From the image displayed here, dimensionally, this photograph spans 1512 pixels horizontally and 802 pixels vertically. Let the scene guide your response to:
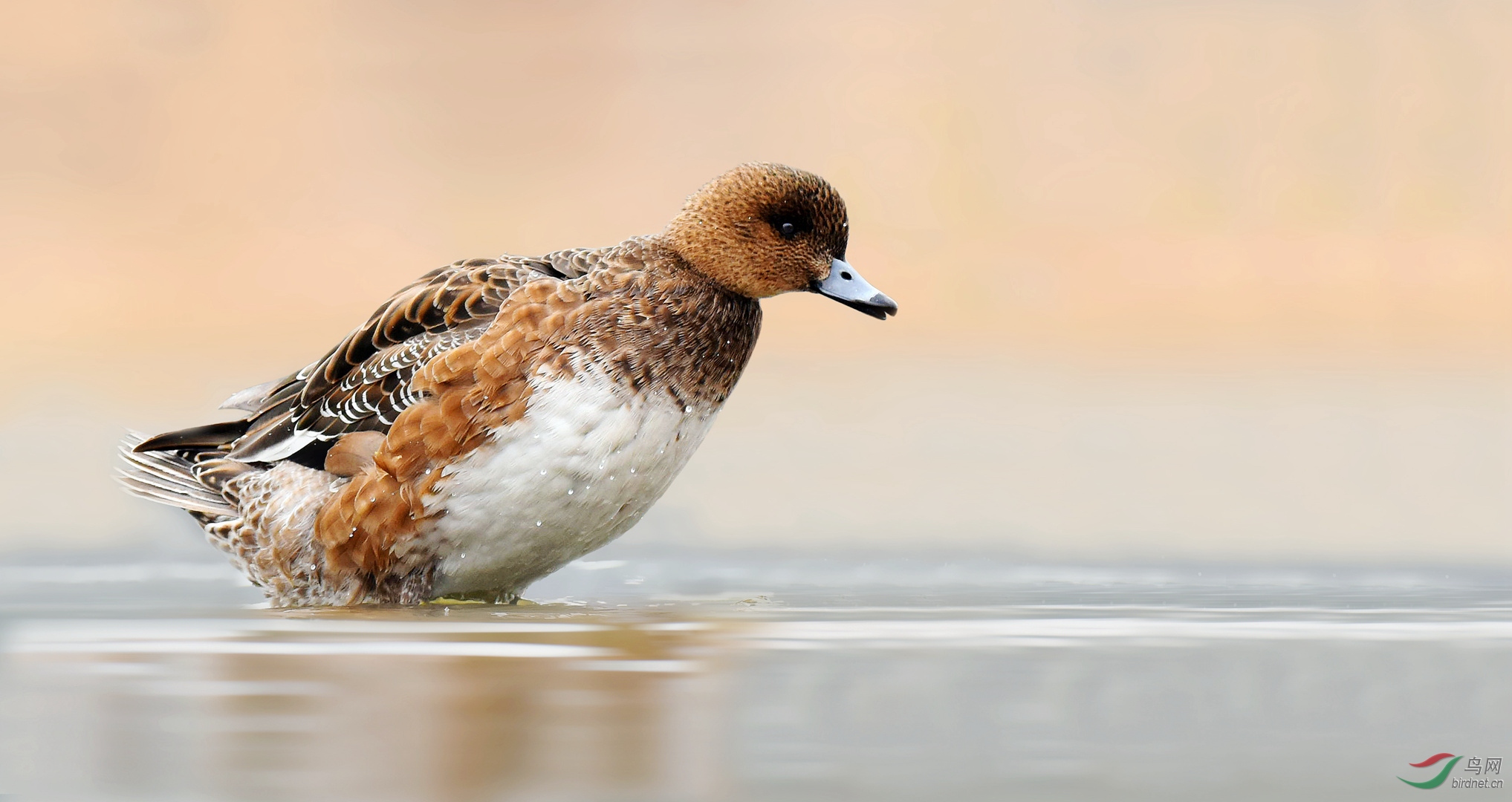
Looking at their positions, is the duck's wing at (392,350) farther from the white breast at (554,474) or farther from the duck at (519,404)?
the white breast at (554,474)

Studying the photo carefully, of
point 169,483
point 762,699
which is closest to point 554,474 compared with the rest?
point 762,699

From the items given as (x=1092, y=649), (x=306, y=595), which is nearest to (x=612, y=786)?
(x=1092, y=649)

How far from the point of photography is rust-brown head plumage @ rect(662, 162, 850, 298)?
4.73 meters

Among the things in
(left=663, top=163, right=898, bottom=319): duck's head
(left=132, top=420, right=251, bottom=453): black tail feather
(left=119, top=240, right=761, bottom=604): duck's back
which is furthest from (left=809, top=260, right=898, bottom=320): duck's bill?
(left=132, top=420, right=251, bottom=453): black tail feather

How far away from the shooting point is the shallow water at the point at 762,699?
262cm

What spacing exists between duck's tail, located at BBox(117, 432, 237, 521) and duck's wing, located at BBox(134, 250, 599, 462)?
238mm

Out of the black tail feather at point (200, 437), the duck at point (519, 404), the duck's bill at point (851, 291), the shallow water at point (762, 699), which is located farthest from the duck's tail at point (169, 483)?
the duck's bill at point (851, 291)

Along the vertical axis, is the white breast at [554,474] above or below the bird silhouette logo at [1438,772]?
above

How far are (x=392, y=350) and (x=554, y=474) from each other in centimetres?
76

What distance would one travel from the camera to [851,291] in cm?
479

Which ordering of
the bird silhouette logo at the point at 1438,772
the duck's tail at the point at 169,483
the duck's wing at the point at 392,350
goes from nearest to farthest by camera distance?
the bird silhouette logo at the point at 1438,772
the duck's wing at the point at 392,350
the duck's tail at the point at 169,483

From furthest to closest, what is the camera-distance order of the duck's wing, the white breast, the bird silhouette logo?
1. the duck's wing
2. the white breast
3. the bird silhouette logo

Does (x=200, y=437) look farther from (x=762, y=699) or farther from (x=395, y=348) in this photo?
Answer: (x=762, y=699)

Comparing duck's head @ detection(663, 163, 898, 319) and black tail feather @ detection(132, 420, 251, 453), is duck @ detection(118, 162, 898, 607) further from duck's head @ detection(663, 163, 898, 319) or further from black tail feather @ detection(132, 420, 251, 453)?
black tail feather @ detection(132, 420, 251, 453)
